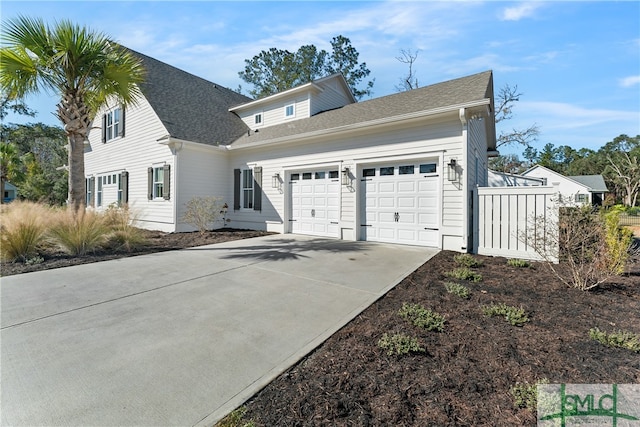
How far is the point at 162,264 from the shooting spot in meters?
5.93

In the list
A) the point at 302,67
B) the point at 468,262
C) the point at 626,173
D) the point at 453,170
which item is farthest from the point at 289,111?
the point at 626,173

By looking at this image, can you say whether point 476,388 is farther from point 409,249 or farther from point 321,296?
point 409,249

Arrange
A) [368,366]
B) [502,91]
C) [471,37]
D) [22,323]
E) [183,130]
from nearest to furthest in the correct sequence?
[368,366]
[22,323]
[471,37]
[183,130]
[502,91]

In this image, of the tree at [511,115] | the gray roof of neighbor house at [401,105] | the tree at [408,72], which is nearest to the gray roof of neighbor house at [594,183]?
the tree at [511,115]

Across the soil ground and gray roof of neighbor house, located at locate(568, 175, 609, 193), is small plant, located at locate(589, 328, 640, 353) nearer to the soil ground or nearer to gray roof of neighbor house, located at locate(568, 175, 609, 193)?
the soil ground

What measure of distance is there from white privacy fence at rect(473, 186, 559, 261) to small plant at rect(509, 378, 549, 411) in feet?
14.8

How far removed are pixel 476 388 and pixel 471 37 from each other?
8.38 meters

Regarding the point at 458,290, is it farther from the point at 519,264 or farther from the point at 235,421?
the point at 235,421

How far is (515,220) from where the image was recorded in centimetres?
650

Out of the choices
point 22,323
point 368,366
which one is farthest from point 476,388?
point 22,323

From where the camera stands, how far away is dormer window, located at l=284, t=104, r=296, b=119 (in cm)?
1286

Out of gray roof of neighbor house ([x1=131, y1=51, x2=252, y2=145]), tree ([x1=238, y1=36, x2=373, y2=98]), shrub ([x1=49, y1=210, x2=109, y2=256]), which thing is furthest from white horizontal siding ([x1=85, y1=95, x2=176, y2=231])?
tree ([x1=238, y1=36, x2=373, y2=98])

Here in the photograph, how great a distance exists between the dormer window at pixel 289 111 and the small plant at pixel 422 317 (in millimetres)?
11144

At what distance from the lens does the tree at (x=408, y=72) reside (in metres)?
20.1
